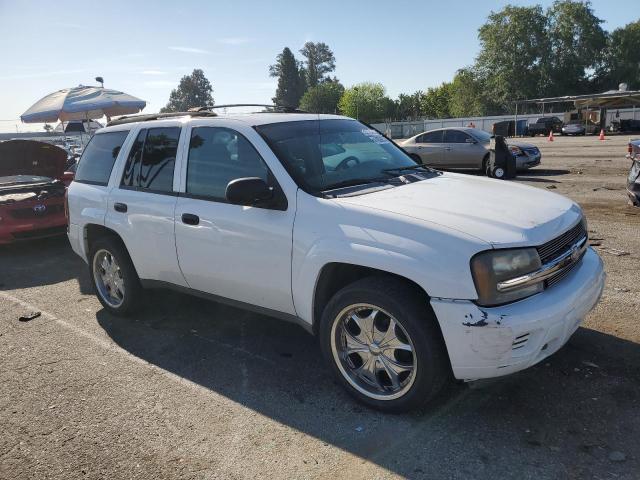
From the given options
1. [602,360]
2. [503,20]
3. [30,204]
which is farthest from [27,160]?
[503,20]

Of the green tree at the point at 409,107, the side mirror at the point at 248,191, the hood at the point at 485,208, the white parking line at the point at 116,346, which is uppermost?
the green tree at the point at 409,107

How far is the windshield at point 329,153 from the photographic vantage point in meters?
3.54

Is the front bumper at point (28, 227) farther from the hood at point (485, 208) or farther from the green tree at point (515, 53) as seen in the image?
the green tree at point (515, 53)

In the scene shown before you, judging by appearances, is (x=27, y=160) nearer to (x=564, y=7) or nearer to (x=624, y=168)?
(x=624, y=168)

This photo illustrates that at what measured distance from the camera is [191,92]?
151 metres

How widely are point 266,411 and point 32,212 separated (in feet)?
20.5

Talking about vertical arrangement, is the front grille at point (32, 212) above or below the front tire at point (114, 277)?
above

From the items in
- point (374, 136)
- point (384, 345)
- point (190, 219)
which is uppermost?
point (374, 136)

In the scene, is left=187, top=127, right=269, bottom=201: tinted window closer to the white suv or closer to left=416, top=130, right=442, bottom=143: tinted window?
the white suv

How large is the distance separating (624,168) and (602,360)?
1280cm

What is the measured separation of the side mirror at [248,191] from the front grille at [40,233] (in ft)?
19.1

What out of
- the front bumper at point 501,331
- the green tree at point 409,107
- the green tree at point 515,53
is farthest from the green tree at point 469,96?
the front bumper at point 501,331

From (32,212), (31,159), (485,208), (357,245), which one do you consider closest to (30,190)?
(32,212)

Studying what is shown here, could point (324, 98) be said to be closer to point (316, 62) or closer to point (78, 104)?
point (316, 62)
